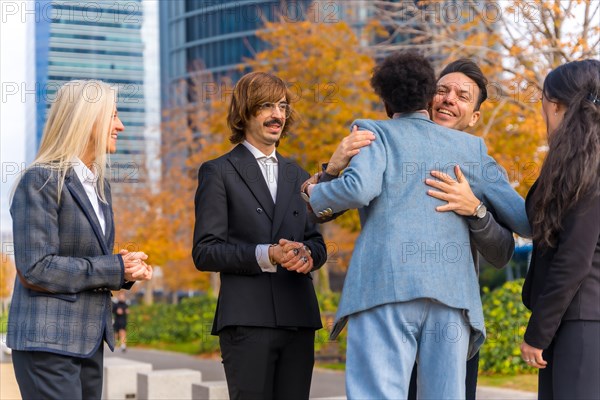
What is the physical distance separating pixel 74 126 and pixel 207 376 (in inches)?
427

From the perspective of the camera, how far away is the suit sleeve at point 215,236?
13.6 ft

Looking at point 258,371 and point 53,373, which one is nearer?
point 53,373

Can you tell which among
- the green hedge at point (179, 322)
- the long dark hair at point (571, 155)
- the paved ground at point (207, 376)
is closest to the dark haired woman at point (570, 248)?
the long dark hair at point (571, 155)

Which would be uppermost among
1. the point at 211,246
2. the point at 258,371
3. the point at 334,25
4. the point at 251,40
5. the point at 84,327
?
the point at 251,40

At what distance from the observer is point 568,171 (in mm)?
3568

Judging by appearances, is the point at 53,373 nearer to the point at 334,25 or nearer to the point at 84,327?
the point at 84,327

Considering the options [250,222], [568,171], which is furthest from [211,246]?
[568,171]

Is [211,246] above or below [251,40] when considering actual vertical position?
below

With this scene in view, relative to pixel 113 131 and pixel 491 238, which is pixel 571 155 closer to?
pixel 491 238

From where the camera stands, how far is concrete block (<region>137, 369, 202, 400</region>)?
9.07 meters

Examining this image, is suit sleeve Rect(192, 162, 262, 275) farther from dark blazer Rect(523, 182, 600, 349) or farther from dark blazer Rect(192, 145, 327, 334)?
dark blazer Rect(523, 182, 600, 349)

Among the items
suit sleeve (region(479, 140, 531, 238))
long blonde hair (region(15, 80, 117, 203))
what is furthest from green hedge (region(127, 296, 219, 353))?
suit sleeve (region(479, 140, 531, 238))

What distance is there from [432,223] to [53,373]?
5.27 feet

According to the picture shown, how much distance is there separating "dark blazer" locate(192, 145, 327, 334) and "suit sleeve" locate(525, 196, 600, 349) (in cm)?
117
